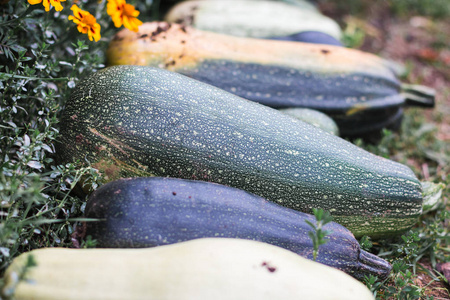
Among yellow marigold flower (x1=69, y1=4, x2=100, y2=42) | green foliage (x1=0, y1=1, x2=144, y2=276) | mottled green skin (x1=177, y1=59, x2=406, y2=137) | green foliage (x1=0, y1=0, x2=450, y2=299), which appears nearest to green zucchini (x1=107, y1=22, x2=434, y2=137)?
mottled green skin (x1=177, y1=59, x2=406, y2=137)

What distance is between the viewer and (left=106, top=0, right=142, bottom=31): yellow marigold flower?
198 centimetres

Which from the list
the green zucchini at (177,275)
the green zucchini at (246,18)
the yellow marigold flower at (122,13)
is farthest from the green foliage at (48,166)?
the green zucchini at (246,18)

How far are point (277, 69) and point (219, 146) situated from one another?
97cm

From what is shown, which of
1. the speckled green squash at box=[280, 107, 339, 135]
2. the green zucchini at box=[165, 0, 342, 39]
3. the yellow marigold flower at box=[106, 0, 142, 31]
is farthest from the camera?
the green zucchini at box=[165, 0, 342, 39]

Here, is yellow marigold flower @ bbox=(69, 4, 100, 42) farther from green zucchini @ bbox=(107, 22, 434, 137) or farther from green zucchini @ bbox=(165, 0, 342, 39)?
green zucchini @ bbox=(165, 0, 342, 39)

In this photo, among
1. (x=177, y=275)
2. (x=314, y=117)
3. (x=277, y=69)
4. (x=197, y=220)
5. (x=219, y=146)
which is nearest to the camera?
(x=177, y=275)

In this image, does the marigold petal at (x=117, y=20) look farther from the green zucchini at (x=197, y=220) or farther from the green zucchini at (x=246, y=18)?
the green zucchini at (x=246, y=18)

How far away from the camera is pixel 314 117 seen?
252 centimetres

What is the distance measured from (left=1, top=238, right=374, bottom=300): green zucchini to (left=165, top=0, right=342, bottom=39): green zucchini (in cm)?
214

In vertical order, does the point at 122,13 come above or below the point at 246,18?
above

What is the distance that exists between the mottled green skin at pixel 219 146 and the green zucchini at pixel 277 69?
475 mm

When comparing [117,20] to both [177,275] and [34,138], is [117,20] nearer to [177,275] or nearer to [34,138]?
[34,138]

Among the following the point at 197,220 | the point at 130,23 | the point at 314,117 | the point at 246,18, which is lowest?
the point at 314,117

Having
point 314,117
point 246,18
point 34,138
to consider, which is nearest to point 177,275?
point 34,138
